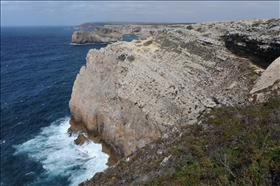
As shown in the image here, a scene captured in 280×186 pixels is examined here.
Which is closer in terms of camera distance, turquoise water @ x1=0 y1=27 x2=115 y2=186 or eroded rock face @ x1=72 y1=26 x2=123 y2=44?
turquoise water @ x1=0 y1=27 x2=115 y2=186

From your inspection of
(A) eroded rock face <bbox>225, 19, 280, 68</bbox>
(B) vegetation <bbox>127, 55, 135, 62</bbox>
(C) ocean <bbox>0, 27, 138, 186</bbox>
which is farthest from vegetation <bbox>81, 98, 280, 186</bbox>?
(B) vegetation <bbox>127, 55, 135, 62</bbox>

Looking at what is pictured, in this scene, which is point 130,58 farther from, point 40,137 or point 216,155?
point 216,155

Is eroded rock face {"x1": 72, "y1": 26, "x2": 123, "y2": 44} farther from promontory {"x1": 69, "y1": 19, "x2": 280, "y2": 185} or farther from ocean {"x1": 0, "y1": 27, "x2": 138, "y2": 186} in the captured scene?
promontory {"x1": 69, "y1": 19, "x2": 280, "y2": 185}

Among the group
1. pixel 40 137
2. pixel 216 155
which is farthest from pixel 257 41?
pixel 40 137

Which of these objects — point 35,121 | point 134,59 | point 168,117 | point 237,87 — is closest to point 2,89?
point 35,121

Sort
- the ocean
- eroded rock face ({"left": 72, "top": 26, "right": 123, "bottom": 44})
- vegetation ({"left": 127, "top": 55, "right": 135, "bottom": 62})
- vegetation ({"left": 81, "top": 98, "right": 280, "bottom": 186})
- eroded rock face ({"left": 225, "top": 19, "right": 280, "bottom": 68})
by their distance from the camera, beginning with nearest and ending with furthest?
vegetation ({"left": 81, "top": 98, "right": 280, "bottom": 186}) → eroded rock face ({"left": 225, "top": 19, "right": 280, "bottom": 68}) → the ocean → vegetation ({"left": 127, "top": 55, "right": 135, "bottom": 62}) → eroded rock face ({"left": 72, "top": 26, "right": 123, "bottom": 44})

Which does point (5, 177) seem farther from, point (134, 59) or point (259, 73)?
point (259, 73)

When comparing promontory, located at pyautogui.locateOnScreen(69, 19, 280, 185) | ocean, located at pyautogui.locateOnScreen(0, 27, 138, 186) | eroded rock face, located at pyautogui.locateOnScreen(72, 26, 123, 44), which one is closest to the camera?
promontory, located at pyautogui.locateOnScreen(69, 19, 280, 185)
